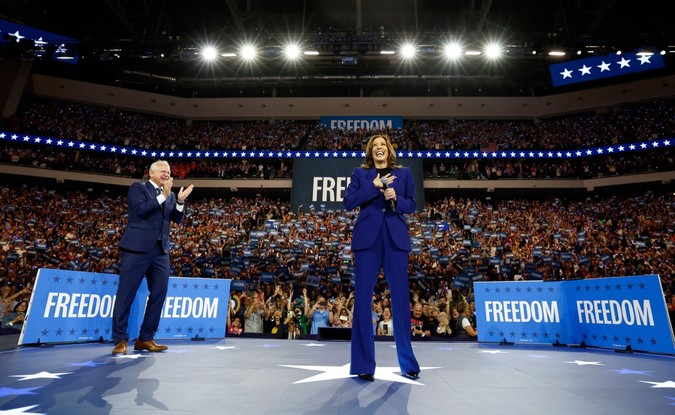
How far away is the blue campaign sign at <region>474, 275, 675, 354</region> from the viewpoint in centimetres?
454

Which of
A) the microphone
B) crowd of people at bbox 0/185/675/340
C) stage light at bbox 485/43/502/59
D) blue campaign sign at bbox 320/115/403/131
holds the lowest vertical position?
the microphone

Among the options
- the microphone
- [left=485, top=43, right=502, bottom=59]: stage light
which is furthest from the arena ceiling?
the microphone

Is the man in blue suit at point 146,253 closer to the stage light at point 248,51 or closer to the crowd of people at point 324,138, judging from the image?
the stage light at point 248,51

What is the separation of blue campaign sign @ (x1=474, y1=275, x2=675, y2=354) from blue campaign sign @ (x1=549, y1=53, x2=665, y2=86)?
19564mm

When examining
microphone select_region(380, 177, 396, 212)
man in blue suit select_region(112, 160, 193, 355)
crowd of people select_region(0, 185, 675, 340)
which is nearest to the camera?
microphone select_region(380, 177, 396, 212)

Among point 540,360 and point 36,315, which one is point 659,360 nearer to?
point 540,360

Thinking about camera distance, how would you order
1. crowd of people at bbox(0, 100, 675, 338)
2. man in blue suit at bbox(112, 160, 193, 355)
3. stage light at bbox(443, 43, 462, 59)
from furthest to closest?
stage light at bbox(443, 43, 462, 59) < crowd of people at bbox(0, 100, 675, 338) < man in blue suit at bbox(112, 160, 193, 355)

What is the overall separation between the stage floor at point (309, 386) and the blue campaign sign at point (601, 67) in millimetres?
21266

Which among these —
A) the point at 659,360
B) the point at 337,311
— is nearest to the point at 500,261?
the point at 337,311

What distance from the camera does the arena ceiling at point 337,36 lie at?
14125 mm

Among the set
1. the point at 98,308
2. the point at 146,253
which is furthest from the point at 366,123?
the point at 146,253

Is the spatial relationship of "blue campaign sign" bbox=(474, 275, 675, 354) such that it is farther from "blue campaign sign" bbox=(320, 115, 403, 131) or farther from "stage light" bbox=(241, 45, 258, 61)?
"blue campaign sign" bbox=(320, 115, 403, 131)

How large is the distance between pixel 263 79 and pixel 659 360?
865 inches

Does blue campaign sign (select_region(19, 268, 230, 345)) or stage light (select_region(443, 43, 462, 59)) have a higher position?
stage light (select_region(443, 43, 462, 59))
